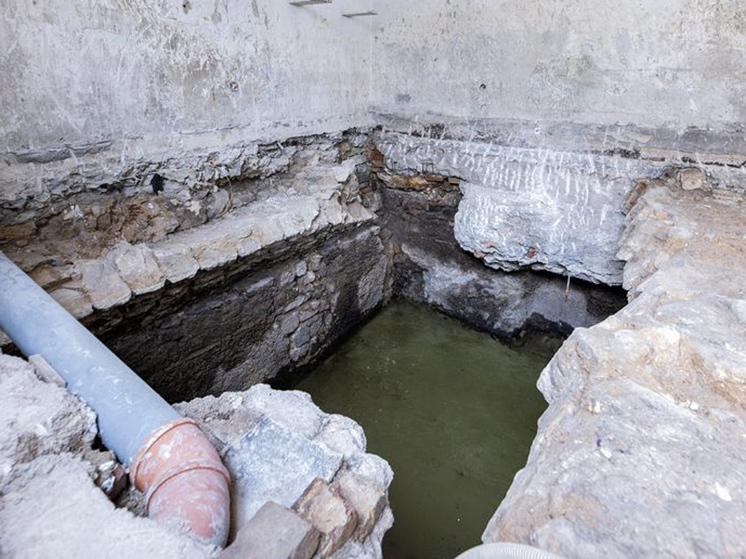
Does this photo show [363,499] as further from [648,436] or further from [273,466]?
[648,436]

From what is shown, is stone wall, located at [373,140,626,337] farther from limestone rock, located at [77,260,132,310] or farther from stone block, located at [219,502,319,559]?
stone block, located at [219,502,319,559]

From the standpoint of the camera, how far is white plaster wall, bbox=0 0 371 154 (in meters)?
1.96

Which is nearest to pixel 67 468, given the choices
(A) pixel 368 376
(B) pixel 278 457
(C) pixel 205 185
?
(B) pixel 278 457

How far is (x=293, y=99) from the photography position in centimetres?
326

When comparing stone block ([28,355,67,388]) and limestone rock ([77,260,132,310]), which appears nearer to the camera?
stone block ([28,355,67,388])

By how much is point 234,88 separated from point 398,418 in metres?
2.47

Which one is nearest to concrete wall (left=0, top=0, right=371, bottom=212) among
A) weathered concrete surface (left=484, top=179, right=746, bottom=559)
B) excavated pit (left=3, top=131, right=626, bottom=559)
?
excavated pit (left=3, top=131, right=626, bottom=559)

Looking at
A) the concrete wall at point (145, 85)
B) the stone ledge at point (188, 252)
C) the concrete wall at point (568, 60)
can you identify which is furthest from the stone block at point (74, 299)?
the concrete wall at point (568, 60)

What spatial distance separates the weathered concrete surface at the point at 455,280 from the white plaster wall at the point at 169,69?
3.28ft

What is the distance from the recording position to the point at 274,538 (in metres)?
0.90

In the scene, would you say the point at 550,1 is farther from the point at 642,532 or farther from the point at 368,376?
the point at 642,532

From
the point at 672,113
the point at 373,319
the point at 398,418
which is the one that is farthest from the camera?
the point at 373,319

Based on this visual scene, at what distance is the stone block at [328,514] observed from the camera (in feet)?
3.31

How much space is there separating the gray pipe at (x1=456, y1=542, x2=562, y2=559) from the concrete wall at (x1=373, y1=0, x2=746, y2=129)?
9.96 feet
